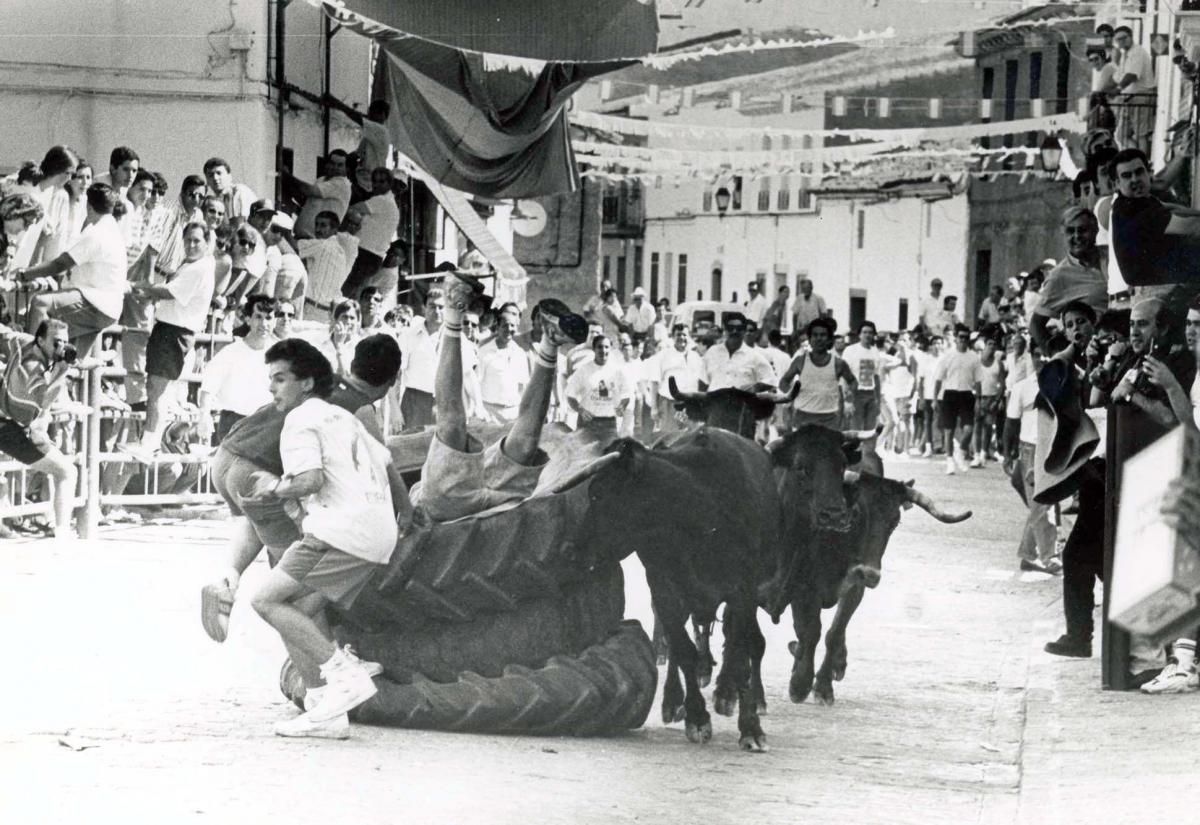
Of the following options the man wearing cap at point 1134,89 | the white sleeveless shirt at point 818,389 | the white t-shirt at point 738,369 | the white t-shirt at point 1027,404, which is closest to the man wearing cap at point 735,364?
the white t-shirt at point 738,369

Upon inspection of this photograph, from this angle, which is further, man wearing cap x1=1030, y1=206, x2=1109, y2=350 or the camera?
the camera

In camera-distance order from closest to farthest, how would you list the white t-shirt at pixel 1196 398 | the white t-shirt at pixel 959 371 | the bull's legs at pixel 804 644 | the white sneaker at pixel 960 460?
the bull's legs at pixel 804 644 → the white t-shirt at pixel 1196 398 → the white t-shirt at pixel 959 371 → the white sneaker at pixel 960 460

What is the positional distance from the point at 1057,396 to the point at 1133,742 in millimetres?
2280

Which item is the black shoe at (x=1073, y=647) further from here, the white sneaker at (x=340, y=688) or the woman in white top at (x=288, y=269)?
the woman in white top at (x=288, y=269)

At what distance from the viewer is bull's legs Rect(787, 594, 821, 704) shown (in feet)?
25.4

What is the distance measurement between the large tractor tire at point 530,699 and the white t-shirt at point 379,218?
262 centimetres

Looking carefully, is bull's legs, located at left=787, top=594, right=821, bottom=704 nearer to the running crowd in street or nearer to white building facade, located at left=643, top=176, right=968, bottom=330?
the running crowd in street

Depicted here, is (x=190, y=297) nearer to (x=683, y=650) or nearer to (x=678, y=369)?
(x=678, y=369)

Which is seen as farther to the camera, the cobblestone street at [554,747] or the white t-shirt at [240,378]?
the white t-shirt at [240,378]

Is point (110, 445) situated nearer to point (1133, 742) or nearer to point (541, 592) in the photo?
point (541, 592)

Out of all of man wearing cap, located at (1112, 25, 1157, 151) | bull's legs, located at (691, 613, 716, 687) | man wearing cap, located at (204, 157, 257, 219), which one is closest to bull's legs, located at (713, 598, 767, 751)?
bull's legs, located at (691, 613, 716, 687)

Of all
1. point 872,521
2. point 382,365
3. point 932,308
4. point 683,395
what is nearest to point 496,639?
point 382,365

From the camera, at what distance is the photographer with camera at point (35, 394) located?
420 inches

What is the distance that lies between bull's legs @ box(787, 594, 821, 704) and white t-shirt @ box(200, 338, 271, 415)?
3.31 m
